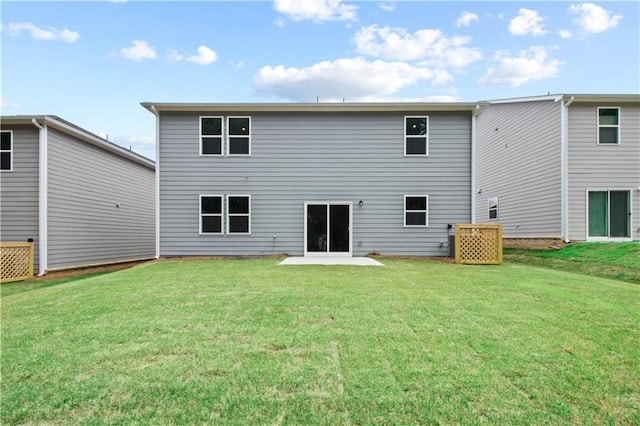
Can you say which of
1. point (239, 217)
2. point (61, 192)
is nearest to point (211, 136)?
point (239, 217)

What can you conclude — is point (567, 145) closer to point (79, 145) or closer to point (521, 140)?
point (521, 140)

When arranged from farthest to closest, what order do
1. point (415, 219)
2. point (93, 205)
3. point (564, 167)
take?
point (93, 205) < point (564, 167) < point (415, 219)

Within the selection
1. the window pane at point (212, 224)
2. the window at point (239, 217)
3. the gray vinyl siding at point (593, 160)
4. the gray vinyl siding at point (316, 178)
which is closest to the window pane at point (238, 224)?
the window at point (239, 217)

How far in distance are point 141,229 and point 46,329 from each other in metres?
12.9

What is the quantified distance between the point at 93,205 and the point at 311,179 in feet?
26.6

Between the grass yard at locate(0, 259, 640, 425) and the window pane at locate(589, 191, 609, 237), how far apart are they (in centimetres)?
768

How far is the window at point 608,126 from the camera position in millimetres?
12242

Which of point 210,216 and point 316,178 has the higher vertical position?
point 316,178

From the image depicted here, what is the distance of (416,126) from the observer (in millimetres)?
11938

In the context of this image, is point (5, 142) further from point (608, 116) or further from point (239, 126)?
point (608, 116)

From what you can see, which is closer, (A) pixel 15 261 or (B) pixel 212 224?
(A) pixel 15 261

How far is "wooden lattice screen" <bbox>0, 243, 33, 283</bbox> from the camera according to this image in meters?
9.16

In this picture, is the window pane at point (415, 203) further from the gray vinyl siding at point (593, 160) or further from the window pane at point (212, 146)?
the window pane at point (212, 146)

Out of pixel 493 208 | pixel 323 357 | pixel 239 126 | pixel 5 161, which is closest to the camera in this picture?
pixel 323 357
